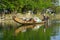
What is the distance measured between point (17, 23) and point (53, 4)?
58.8 ft

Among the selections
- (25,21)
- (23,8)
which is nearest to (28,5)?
(23,8)

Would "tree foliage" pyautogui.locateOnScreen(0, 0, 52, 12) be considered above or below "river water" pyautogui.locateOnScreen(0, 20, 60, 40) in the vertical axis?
above

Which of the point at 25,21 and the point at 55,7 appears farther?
the point at 55,7

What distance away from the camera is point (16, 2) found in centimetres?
3925

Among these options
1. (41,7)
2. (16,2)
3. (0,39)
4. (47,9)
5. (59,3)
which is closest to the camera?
(0,39)

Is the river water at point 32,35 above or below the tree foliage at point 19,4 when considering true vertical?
below

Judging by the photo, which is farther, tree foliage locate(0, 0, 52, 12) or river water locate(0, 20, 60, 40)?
tree foliage locate(0, 0, 52, 12)

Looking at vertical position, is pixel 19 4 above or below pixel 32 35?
above

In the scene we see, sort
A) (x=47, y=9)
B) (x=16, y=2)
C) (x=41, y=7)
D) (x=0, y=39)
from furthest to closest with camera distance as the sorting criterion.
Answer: (x=47, y=9), (x=41, y=7), (x=16, y=2), (x=0, y=39)

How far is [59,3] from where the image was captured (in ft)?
171

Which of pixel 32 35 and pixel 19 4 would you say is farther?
pixel 19 4

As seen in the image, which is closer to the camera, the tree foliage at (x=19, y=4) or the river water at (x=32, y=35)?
the river water at (x=32, y=35)

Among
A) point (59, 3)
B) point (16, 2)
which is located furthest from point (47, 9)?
point (16, 2)

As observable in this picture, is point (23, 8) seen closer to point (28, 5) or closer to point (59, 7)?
point (28, 5)
